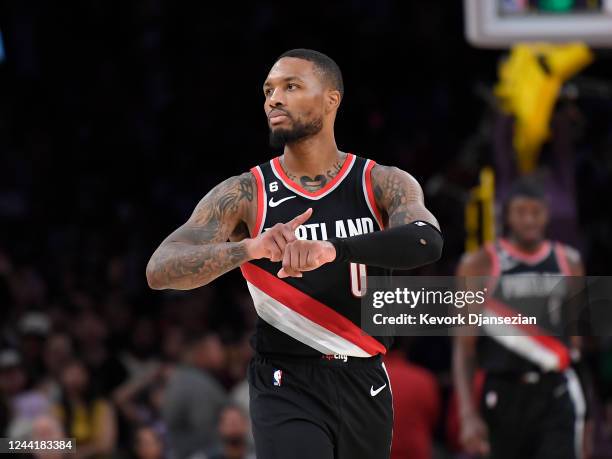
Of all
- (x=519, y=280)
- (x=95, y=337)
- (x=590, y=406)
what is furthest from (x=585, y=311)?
(x=95, y=337)

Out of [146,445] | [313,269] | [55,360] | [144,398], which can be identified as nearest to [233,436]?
[146,445]

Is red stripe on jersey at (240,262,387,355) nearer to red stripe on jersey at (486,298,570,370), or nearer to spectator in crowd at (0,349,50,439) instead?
red stripe on jersey at (486,298,570,370)

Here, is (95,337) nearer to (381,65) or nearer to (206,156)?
(206,156)

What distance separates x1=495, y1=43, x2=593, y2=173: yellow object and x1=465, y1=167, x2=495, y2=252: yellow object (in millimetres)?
369

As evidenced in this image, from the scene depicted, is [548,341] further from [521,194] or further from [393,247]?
[393,247]

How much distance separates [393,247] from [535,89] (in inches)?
216

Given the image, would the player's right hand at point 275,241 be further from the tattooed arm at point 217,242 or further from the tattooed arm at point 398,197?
the tattooed arm at point 398,197

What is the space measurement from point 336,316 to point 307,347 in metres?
0.18

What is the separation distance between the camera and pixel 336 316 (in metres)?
4.94

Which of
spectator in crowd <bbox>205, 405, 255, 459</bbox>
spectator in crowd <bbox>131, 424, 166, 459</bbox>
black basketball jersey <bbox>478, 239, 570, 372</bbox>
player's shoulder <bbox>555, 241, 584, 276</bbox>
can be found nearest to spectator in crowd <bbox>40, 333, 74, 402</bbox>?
spectator in crowd <bbox>131, 424, 166, 459</bbox>

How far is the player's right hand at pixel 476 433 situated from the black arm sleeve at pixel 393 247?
3.28 metres

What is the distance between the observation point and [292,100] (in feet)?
16.6

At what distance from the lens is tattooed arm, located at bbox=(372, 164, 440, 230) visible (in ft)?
15.9

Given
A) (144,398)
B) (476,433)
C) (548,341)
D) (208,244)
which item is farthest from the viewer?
(144,398)
